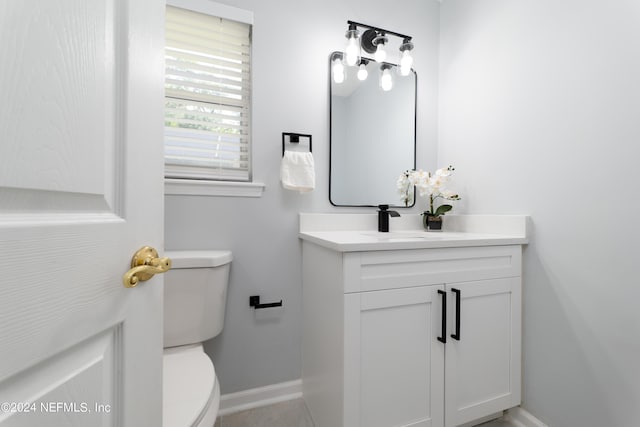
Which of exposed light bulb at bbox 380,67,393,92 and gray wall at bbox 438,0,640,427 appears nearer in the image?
gray wall at bbox 438,0,640,427

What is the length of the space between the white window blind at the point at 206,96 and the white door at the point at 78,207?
0.86 meters

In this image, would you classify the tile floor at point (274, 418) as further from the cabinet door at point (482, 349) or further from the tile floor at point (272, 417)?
the cabinet door at point (482, 349)

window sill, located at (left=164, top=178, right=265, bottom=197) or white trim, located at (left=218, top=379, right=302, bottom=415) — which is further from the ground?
window sill, located at (left=164, top=178, right=265, bottom=197)

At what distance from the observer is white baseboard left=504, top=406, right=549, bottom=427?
1.16 m

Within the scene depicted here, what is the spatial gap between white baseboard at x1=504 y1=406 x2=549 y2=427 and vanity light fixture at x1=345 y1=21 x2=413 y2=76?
179 cm

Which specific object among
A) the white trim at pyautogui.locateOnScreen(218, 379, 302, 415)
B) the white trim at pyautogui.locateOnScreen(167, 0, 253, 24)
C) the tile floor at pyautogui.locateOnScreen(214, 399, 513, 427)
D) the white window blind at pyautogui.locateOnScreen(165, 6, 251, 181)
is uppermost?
the white trim at pyautogui.locateOnScreen(167, 0, 253, 24)

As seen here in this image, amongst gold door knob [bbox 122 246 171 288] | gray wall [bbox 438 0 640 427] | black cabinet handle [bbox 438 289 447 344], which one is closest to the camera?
gold door knob [bbox 122 246 171 288]

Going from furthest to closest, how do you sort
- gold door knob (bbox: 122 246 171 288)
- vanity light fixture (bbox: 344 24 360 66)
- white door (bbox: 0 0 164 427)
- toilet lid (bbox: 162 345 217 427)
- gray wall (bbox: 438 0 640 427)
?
vanity light fixture (bbox: 344 24 360 66) < gray wall (bbox: 438 0 640 427) < toilet lid (bbox: 162 345 217 427) < gold door knob (bbox: 122 246 171 288) < white door (bbox: 0 0 164 427)

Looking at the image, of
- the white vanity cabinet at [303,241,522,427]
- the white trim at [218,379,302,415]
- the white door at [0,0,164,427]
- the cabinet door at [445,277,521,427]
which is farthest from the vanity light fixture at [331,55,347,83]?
the white trim at [218,379,302,415]

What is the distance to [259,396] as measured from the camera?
1327 mm

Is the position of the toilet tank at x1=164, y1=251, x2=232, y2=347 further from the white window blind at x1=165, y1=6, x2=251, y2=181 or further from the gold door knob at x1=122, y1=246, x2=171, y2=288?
the gold door knob at x1=122, y1=246, x2=171, y2=288

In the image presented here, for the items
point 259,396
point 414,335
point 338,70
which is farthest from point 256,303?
point 338,70

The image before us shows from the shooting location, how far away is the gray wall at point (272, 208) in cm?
129

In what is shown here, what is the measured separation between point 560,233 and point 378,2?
5.09 feet
